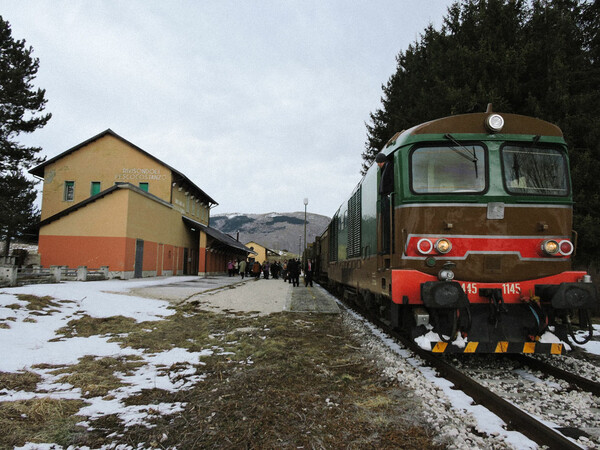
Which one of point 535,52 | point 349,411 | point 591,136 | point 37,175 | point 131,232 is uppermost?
point 535,52

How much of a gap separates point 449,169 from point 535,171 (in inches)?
46.1

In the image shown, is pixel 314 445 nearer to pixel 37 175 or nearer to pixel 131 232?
pixel 131 232

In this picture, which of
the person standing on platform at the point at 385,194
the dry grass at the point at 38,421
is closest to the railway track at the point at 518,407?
the person standing on platform at the point at 385,194

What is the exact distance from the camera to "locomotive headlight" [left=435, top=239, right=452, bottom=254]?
477 centimetres

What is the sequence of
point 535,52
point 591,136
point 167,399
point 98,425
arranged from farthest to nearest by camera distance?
point 535,52
point 591,136
point 167,399
point 98,425

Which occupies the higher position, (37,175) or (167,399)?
(37,175)

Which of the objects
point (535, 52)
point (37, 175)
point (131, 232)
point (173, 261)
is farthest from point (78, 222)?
point (535, 52)

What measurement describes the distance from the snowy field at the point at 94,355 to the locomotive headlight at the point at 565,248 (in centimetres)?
228

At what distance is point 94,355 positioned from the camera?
17.8 ft

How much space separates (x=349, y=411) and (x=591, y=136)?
46.4ft

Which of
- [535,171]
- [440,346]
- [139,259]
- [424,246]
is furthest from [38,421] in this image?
[139,259]

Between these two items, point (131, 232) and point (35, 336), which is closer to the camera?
point (35, 336)

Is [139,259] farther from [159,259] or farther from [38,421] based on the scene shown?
[38,421]

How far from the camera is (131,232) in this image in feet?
67.5
